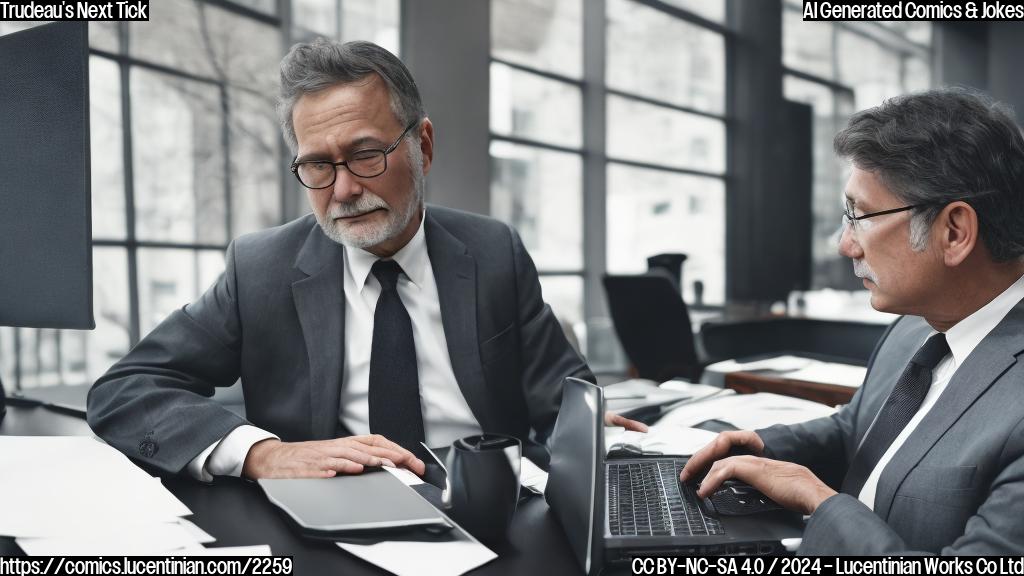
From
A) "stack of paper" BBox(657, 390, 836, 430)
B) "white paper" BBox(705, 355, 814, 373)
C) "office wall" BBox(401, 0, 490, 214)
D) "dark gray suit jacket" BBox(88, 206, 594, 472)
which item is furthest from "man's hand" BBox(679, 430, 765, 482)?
"office wall" BBox(401, 0, 490, 214)

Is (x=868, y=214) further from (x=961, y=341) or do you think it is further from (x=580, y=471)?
(x=580, y=471)

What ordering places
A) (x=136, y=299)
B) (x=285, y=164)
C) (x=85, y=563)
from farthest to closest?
(x=285, y=164), (x=136, y=299), (x=85, y=563)

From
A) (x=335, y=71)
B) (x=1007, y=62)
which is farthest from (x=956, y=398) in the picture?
(x=1007, y=62)

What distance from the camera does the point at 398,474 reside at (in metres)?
1.05

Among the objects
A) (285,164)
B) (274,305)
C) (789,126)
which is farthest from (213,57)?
(789,126)

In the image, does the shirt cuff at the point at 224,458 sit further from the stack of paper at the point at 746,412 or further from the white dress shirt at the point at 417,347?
the stack of paper at the point at 746,412

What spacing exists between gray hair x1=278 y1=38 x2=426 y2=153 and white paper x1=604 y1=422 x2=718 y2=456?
76 cm

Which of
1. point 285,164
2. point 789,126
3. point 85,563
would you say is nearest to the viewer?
point 85,563

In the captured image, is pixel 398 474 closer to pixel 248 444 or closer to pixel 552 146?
pixel 248 444

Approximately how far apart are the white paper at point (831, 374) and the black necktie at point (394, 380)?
127cm

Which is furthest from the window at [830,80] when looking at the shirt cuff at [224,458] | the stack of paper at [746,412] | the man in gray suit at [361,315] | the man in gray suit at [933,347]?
the shirt cuff at [224,458]

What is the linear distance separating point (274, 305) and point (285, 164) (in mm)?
3347

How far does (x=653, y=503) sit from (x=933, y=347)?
55cm

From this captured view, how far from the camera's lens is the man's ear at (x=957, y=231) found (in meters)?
1.04
